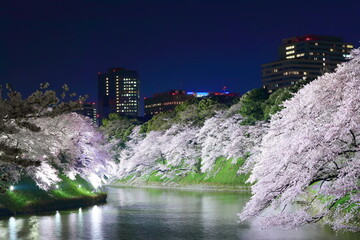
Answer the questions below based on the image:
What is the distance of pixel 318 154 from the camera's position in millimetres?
23375

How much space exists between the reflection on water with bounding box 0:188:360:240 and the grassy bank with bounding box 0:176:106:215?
5.89ft

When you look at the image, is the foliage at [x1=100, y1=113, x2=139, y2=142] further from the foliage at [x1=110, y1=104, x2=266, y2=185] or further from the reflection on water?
the reflection on water

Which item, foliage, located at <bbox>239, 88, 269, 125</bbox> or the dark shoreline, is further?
foliage, located at <bbox>239, 88, 269, 125</bbox>

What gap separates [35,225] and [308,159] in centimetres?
1874

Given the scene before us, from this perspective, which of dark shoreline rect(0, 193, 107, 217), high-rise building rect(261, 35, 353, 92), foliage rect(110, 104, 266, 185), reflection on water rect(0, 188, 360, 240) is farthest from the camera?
high-rise building rect(261, 35, 353, 92)

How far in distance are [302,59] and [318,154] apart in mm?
145574

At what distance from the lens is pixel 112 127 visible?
352 ft

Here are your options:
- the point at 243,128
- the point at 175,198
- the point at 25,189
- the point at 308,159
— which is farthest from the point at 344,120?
the point at 243,128

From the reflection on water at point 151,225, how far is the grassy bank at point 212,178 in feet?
46.6

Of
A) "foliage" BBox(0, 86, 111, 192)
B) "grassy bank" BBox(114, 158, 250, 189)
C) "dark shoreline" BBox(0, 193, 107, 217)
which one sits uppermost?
"foliage" BBox(0, 86, 111, 192)

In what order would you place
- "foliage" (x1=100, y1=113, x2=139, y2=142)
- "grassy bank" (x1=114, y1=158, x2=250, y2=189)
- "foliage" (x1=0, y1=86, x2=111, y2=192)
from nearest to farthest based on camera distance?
"foliage" (x1=0, y1=86, x2=111, y2=192)
"grassy bank" (x1=114, y1=158, x2=250, y2=189)
"foliage" (x1=100, y1=113, x2=139, y2=142)

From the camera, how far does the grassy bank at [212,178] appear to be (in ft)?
204

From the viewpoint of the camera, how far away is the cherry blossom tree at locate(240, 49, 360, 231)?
896 inches

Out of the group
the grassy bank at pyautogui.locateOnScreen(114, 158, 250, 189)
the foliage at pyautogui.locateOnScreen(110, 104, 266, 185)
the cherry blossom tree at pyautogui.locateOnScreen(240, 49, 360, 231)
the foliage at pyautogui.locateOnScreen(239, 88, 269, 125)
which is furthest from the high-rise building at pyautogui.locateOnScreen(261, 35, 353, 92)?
→ the cherry blossom tree at pyautogui.locateOnScreen(240, 49, 360, 231)
